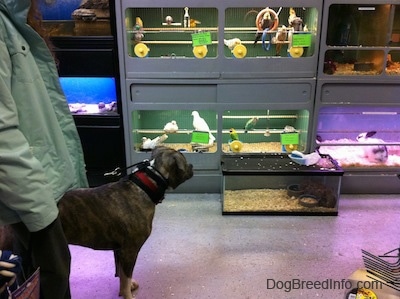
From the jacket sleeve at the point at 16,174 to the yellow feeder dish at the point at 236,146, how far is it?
2033 mm

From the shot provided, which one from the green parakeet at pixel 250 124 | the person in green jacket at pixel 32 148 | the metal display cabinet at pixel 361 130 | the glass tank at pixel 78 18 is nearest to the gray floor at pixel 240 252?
the metal display cabinet at pixel 361 130

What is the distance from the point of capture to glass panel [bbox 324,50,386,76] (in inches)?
110

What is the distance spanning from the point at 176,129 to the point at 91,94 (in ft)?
2.45

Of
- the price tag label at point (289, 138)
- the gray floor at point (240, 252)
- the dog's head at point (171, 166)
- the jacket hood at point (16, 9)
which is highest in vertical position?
the jacket hood at point (16, 9)

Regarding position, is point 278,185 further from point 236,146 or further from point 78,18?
point 78,18

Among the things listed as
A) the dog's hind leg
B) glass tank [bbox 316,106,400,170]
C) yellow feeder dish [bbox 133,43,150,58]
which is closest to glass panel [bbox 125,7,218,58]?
yellow feeder dish [bbox 133,43,150,58]

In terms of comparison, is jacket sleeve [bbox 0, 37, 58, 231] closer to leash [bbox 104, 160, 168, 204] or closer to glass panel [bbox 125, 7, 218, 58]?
leash [bbox 104, 160, 168, 204]

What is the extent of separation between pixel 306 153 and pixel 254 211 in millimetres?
666

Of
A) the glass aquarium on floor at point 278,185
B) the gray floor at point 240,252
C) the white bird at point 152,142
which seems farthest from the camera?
the white bird at point 152,142

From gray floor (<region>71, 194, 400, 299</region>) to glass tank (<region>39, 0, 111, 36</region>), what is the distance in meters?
1.41

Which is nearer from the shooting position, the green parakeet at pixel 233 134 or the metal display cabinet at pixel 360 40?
the metal display cabinet at pixel 360 40

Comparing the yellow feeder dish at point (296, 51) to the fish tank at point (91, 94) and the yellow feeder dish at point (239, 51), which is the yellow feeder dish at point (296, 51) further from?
the fish tank at point (91, 94)

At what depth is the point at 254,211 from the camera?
2713mm

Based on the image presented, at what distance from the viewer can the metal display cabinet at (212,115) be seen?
9.14 feet
